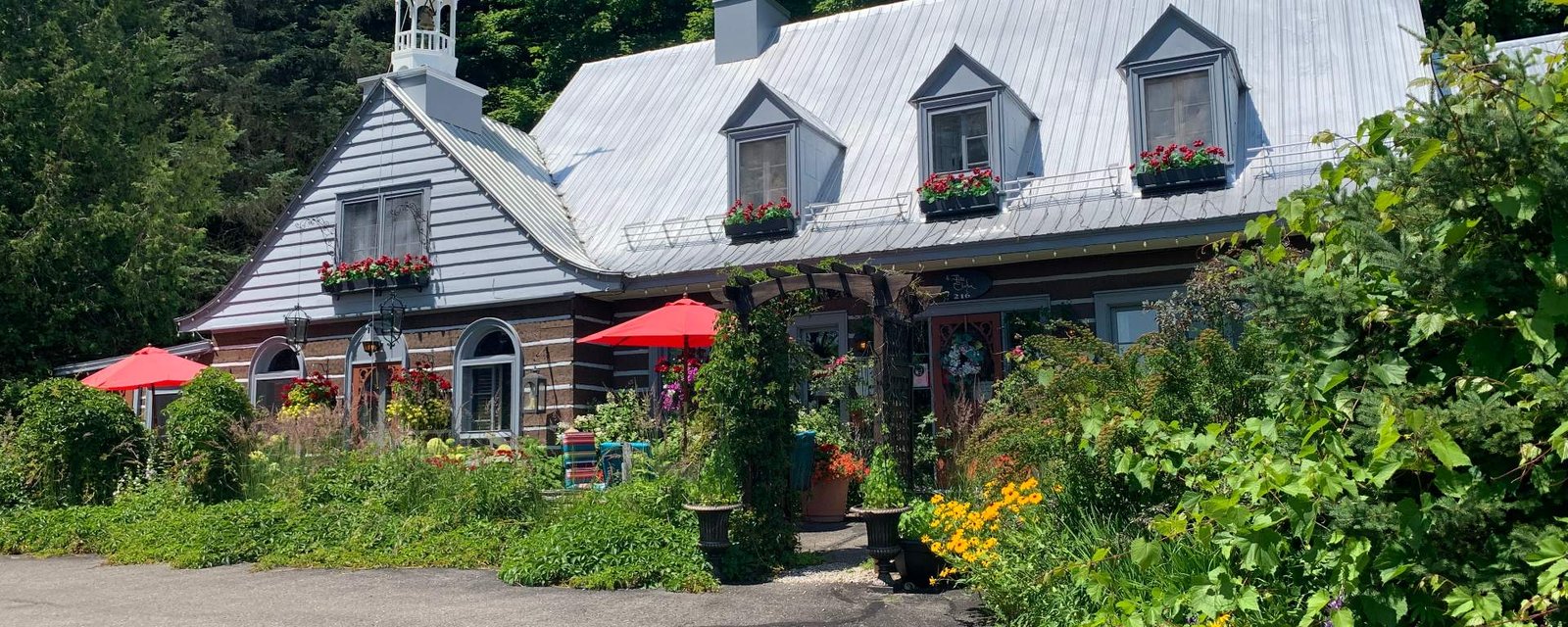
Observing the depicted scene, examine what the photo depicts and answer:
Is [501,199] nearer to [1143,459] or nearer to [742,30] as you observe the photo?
[742,30]

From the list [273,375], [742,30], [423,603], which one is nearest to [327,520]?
[423,603]

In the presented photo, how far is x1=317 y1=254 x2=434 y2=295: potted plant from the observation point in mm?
16938

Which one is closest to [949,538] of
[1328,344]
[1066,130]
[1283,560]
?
[1283,560]

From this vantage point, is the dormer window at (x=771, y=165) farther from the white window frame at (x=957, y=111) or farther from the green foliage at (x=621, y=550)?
the green foliage at (x=621, y=550)

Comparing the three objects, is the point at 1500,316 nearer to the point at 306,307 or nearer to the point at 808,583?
the point at 808,583

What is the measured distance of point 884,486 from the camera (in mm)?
8195

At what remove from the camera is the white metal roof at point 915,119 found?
13789mm

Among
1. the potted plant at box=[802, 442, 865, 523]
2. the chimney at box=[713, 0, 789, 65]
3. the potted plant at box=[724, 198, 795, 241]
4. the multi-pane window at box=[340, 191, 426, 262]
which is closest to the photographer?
the potted plant at box=[802, 442, 865, 523]

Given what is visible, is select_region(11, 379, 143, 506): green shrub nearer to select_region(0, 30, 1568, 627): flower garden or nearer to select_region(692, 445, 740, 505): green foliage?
select_region(0, 30, 1568, 627): flower garden

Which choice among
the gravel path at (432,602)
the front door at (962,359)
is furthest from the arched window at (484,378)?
the gravel path at (432,602)

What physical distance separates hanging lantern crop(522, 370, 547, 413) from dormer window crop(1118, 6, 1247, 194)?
327 inches

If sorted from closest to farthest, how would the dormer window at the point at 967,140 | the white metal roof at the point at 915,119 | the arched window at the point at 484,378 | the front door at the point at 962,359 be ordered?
the white metal roof at the point at 915,119
the front door at the point at 962,359
the dormer window at the point at 967,140
the arched window at the point at 484,378

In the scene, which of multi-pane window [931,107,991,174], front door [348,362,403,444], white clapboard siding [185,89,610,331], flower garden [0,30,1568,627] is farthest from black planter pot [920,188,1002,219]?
front door [348,362,403,444]

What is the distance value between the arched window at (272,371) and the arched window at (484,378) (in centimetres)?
325
